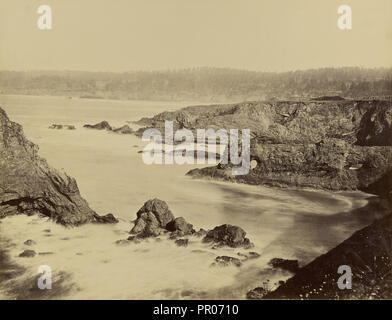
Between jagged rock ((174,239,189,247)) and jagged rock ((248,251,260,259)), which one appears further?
jagged rock ((174,239,189,247))

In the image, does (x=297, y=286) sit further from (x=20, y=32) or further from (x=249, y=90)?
(x=20, y=32)

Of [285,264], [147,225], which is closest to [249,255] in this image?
[285,264]

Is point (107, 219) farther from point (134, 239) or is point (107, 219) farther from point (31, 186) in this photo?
point (31, 186)

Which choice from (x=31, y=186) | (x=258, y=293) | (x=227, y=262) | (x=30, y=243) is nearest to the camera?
(x=258, y=293)

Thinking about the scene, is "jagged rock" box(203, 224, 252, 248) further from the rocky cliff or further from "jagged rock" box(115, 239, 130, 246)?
"jagged rock" box(115, 239, 130, 246)

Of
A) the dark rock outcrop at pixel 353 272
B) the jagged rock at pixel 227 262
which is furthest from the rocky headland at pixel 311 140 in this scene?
the jagged rock at pixel 227 262

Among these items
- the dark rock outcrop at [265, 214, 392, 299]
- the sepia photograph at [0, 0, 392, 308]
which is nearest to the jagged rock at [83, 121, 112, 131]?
the sepia photograph at [0, 0, 392, 308]
